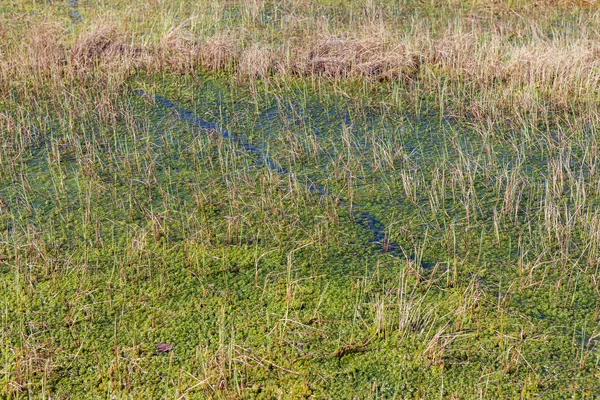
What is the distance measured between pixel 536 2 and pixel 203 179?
483cm

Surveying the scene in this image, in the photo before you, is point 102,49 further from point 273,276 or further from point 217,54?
point 273,276

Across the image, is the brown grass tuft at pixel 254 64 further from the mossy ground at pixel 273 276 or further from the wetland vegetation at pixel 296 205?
the mossy ground at pixel 273 276

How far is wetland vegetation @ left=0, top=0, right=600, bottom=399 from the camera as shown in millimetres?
3195

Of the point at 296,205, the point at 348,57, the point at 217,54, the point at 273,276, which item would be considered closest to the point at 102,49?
the point at 217,54

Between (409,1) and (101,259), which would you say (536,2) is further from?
(101,259)

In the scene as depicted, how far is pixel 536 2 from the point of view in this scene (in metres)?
8.01

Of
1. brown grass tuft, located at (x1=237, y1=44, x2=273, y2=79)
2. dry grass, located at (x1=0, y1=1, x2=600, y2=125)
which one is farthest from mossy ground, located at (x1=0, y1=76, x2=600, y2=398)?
brown grass tuft, located at (x1=237, y1=44, x2=273, y2=79)

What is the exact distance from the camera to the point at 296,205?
14.5ft

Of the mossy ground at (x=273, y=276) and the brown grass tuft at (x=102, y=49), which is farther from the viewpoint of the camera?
the brown grass tuft at (x=102, y=49)

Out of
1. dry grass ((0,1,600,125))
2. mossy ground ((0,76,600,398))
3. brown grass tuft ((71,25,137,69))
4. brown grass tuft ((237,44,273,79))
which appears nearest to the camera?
mossy ground ((0,76,600,398))

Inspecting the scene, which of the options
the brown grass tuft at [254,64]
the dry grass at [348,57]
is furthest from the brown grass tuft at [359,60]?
the brown grass tuft at [254,64]

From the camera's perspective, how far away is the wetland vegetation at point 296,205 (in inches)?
126

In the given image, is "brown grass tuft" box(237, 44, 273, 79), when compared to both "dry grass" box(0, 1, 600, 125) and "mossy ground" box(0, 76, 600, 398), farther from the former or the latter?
"mossy ground" box(0, 76, 600, 398)

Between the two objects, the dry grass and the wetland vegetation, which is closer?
the wetland vegetation
